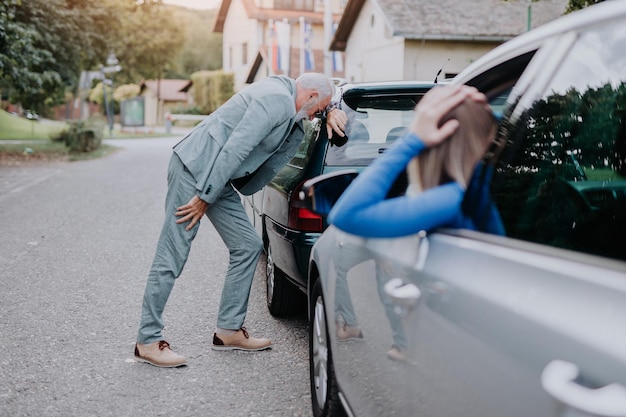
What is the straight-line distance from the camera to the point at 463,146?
2.43 metres

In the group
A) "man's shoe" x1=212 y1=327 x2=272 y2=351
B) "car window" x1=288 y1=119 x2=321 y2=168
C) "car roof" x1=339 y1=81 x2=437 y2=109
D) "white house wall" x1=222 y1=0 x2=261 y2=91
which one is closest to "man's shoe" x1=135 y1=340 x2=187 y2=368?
"man's shoe" x1=212 y1=327 x2=272 y2=351

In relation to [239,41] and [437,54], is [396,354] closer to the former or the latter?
[437,54]

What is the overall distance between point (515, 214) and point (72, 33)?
2831cm

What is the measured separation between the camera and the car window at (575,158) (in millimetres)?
2068

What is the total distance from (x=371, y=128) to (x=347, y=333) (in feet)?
7.55

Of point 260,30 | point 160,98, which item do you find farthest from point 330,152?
point 160,98

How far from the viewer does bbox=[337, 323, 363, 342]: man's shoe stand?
3.21m

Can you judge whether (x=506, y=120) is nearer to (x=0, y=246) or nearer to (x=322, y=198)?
(x=322, y=198)

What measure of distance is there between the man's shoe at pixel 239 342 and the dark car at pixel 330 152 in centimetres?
45

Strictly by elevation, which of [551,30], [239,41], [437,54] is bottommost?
[551,30]

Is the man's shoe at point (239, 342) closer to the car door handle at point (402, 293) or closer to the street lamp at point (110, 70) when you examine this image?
the car door handle at point (402, 293)

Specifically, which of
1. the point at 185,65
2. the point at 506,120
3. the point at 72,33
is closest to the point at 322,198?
the point at 506,120

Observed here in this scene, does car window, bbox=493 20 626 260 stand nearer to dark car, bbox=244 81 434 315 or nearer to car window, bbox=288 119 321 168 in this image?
dark car, bbox=244 81 434 315

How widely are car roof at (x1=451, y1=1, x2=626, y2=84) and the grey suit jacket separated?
83.1 inches
